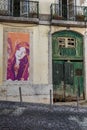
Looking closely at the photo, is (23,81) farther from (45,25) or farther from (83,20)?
(83,20)

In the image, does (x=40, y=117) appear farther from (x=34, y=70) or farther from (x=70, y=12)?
(x=70, y=12)

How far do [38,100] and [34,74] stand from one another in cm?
132

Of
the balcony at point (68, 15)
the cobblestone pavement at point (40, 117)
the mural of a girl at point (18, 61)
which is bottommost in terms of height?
the cobblestone pavement at point (40, 117)

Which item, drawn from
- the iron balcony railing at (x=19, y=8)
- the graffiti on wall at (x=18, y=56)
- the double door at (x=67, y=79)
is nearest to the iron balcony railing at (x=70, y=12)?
the iron balcony railing at (x=19, y=8)

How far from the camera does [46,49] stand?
65.9ft

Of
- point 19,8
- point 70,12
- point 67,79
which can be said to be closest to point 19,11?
point 19,8

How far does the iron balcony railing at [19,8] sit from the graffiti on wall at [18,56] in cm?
102

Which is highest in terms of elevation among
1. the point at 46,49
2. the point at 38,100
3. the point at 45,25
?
the point at 45,25

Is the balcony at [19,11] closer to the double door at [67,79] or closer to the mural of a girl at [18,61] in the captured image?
the mural of a girl at [18,61]

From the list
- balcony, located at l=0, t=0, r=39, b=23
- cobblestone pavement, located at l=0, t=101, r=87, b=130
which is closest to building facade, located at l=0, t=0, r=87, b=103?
balcony, located at l=0, t=0, r=39, b=23

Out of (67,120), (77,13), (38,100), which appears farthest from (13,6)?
(67,120)

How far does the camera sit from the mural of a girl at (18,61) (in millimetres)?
19438

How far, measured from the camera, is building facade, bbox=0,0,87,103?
63.7 feet

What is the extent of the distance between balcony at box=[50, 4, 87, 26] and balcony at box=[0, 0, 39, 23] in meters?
0.94
